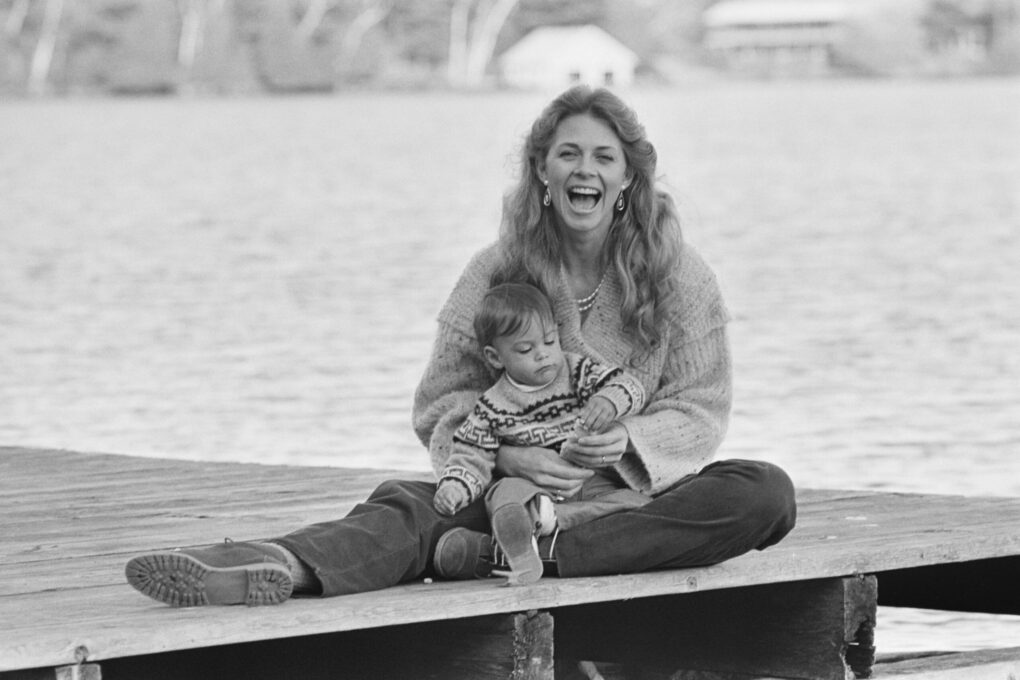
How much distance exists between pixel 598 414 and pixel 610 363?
0.22 meters

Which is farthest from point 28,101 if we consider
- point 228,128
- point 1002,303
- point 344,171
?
point 1002,303

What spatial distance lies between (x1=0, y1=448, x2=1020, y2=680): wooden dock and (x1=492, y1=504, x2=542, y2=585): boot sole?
41 millimetres

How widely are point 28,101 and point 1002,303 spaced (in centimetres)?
6879

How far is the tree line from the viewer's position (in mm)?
80438

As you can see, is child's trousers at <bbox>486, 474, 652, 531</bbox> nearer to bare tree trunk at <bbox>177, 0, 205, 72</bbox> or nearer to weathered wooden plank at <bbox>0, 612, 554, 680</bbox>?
weathered wooden plank at <bbox>0, 612, 554, 680</bbox>

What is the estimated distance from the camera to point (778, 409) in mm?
10820

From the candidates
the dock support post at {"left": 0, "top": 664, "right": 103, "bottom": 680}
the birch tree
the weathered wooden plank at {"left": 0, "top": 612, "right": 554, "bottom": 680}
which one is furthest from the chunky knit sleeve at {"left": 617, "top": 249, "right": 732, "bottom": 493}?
the birch tree

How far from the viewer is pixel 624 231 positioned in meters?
4.28

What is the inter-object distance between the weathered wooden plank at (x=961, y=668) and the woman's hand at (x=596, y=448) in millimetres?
833

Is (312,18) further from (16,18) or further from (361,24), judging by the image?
(16,18)

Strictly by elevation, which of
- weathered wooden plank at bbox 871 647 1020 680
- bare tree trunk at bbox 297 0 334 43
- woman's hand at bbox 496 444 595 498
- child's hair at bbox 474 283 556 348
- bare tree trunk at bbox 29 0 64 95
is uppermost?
bare tree trunk at bbox 297 0 334 43

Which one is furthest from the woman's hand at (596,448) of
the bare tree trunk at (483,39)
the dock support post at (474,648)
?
the bare tree trunk at (483,39)

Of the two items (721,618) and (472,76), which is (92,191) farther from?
(472,76)

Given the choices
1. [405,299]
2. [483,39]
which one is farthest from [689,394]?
[483,39]
